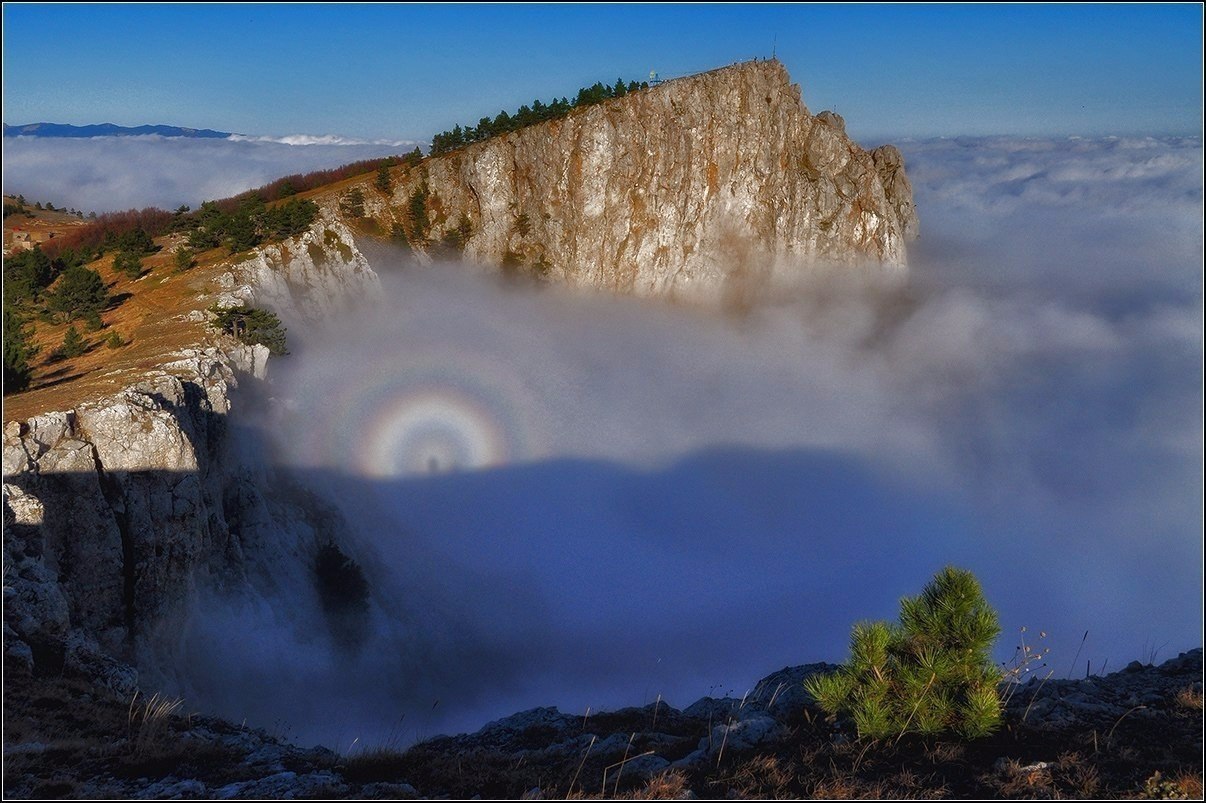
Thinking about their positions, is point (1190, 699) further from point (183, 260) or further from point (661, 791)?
point (183, 260)

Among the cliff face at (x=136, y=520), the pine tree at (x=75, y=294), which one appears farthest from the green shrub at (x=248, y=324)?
the pine tree at (x=75, y=294)

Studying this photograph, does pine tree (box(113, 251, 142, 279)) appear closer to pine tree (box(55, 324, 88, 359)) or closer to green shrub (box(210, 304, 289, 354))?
green shrub (box(210, 304, 289, 354))

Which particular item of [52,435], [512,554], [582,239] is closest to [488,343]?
[582,239]

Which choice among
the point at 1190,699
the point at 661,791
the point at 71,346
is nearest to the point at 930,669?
the point at 661,791

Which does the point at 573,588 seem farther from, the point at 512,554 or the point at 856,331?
the point at 856,331

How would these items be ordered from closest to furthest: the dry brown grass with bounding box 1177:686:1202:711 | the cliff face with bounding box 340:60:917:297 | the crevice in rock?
the dry brown grass with bounding box 1177:686:1202:711
the crevice in rock
the cliff face with bounding box 340:60:917:297

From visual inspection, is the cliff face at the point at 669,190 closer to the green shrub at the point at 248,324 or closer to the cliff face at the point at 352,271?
the cliff face at the point at 352,271

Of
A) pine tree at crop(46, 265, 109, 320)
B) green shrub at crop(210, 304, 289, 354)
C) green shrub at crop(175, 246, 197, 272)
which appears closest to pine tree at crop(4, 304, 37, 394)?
pine tree at crop(46, 265, 109, 320)
